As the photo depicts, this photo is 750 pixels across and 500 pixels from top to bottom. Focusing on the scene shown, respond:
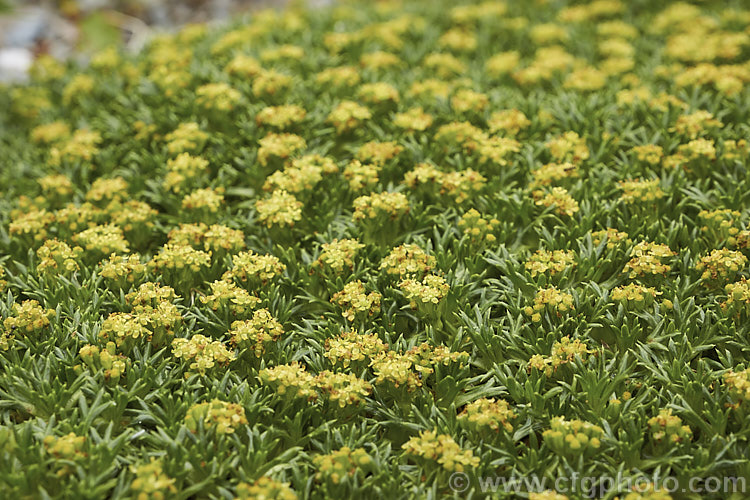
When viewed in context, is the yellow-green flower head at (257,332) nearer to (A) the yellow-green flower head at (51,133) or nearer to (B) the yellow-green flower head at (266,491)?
(B) the yellow-green flower head at (266,491)

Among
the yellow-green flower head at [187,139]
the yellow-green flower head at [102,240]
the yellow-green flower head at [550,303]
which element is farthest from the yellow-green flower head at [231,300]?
the yellow-green flower head at [187,139]

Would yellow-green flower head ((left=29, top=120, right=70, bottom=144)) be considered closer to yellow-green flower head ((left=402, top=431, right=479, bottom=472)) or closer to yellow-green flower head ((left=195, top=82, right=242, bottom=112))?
yellow-green flower head ((left=195, top=82, right=242, bottom=112))

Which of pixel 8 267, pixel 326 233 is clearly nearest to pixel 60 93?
pixel 8 267

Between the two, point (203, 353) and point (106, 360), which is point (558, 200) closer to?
point (203, 353)

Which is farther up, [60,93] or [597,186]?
[60,93]

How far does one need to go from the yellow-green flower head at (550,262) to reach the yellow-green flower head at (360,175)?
45.0 inches

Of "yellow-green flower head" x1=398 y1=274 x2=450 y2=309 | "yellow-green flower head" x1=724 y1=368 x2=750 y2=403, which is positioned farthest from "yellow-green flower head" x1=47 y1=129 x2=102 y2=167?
"yellow-green flower head" x1=724 y1=368 x2=750 y2=403

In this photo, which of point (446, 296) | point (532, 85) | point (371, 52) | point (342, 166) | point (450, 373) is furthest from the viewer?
point (371, 52)

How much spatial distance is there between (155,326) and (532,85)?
352 centimetres

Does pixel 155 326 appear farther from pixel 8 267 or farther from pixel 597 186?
pixel 597 186

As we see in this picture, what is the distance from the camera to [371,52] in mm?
6109

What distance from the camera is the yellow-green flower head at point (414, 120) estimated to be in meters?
4.84

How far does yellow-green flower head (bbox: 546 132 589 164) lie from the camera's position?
4480 millimetres

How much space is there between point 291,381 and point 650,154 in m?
2.73
